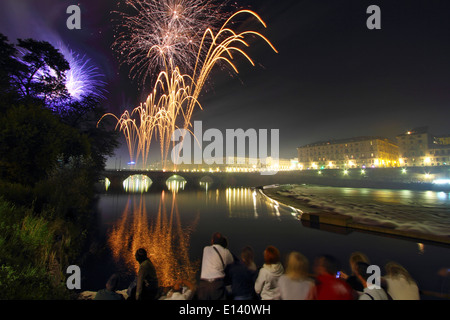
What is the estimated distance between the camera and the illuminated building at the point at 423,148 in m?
125

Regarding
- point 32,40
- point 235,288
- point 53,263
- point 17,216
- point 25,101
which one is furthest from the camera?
point 32,40

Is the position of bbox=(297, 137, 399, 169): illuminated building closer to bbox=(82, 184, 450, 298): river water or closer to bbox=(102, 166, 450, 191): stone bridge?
bbox=(102, 166, 450, 191): stone bridge

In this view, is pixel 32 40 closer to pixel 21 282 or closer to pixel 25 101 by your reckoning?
pixel 25 101

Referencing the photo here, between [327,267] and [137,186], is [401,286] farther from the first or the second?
[137,186]

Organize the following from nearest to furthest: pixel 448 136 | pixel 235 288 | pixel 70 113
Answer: pixel 235 288
pixel 70 113
pixel 448 136

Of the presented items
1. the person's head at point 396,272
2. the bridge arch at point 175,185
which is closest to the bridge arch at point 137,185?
the bridge arch at point 175,185

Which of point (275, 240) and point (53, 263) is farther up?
point (53, 263)

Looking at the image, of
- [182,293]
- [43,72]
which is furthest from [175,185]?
[182,293]

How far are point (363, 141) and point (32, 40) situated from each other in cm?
18206

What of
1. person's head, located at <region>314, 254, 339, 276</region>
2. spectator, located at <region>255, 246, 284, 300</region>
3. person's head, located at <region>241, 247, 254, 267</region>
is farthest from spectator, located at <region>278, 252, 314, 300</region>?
person's head, located at <region>241, 247, 254, 267</region>

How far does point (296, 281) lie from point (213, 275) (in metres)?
2.18

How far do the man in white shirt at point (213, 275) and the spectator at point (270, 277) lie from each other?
101 centimetres

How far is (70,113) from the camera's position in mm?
39938
